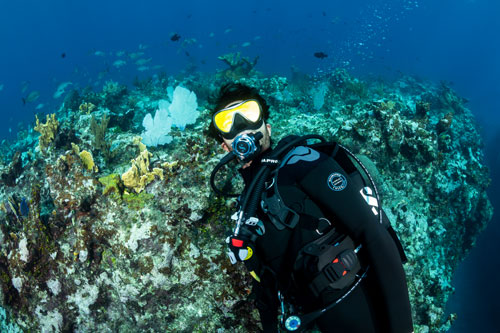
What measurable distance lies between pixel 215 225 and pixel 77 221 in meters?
2.32

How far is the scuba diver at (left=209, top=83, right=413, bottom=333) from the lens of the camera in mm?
1613

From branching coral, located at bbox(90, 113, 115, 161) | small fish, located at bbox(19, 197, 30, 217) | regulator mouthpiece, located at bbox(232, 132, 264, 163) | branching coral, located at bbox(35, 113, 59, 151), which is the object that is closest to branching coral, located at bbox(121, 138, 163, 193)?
branching coral, located at bbox(90, 113, 115, 161)

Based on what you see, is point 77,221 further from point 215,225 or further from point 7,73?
point 7,73

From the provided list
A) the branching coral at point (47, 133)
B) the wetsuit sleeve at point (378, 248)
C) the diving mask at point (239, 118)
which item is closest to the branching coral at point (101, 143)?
the branching coral at point (47, 133)

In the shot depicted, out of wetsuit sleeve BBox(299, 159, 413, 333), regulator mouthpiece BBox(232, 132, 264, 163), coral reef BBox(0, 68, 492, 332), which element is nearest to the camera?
wetsuit sleeve BBox(299, 159, 413, 333)

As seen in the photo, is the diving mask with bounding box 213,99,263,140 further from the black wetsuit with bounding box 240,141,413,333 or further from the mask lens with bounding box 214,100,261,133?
the black wetsuit with bounding box 240,141,413,333

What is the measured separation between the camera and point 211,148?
4711mm

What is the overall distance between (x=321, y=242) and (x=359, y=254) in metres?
0.33

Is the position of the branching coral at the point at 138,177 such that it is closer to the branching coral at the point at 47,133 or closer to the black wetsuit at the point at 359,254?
the black wetsuit at the point at 359,254

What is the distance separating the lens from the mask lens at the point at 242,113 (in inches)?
92.0

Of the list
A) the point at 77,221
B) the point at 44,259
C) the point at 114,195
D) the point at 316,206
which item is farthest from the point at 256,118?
the point at 44,259

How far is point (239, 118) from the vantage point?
2318mm

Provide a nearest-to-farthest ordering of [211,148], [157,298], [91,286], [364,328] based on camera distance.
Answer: [364,328], [157,298], [91,286], [211,148]

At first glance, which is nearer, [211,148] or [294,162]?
[294,162]
